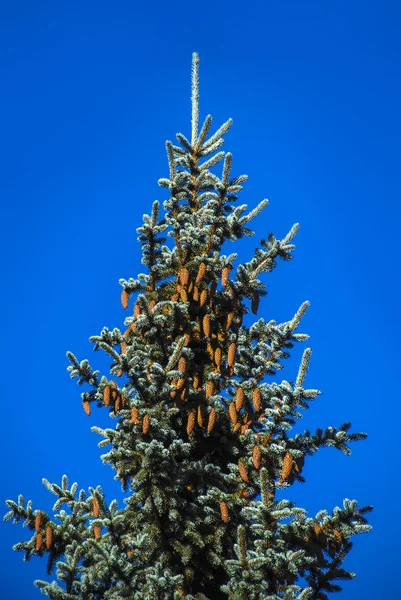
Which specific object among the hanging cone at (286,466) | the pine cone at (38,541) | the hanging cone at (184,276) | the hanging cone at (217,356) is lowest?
the pine cone at (38,541)

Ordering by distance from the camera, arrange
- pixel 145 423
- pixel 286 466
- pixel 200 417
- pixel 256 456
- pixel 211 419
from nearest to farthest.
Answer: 1. pixel 145 423
2. pixel 286 466
3. pixel 256 456
4. pixel 211 419
5. pixel 200 417

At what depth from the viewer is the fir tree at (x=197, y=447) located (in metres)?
6.76

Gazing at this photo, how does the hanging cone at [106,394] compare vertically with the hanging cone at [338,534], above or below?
above

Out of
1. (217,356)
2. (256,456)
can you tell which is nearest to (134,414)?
(256,456)

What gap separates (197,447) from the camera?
351 inches

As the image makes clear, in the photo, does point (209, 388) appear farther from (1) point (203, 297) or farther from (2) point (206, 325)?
(1) point (203, 297)

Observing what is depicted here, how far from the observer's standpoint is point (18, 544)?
763 cm

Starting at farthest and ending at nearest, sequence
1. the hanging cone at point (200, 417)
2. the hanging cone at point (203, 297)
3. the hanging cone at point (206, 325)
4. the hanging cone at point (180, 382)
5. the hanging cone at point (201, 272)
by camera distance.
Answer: the hanging cone at point (203, 297)
the hanging cone at point (206, 325)
the hanging cone at point (201, 272)
the hanging cone at point (200, 417)
the hanging cone at point (180, 382)

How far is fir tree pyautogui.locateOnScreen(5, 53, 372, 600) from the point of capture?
6762 millimetres

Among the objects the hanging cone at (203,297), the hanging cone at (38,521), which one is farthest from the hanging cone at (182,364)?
the hanging cone at (38,521)

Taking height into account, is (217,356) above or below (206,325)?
below

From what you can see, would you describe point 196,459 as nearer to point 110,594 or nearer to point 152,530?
point 152,530

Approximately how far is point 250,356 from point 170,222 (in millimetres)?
2314

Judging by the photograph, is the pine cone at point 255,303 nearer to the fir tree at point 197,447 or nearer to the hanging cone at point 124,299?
the fir tree at point 197,447
